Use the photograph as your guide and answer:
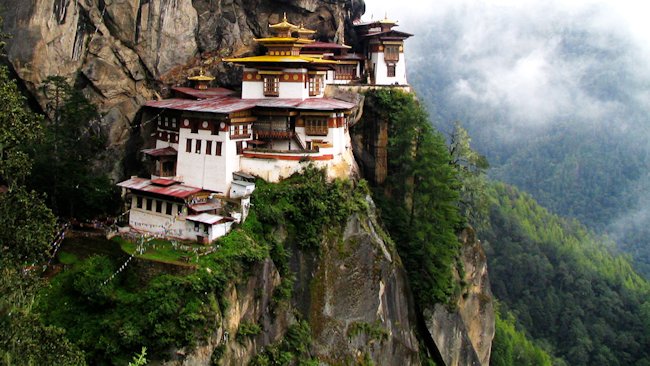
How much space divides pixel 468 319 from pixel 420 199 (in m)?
11.3

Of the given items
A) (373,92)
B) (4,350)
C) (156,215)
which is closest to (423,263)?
(373,92)

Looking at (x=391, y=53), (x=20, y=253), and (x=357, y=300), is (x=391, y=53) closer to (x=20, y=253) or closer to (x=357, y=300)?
(x=357, y=300)

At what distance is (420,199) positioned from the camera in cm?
4444

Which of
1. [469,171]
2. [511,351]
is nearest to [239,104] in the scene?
[469,171]

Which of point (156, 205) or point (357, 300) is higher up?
point (156, 205)

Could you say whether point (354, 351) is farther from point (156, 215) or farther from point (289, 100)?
point (289, 100)

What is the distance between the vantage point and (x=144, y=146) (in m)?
42.0

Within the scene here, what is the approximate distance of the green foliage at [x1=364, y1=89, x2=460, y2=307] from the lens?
4422 cm

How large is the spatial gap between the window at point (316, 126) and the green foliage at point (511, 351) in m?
34.5

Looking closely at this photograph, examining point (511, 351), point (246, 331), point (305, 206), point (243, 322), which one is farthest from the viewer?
point (511, 351)

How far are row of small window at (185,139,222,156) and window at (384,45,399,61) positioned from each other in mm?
20405

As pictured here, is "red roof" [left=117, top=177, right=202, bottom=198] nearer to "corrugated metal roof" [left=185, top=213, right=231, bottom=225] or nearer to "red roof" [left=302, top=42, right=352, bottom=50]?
"corrugated metal roof" [left=185, top=213, right=231, bottom=225]

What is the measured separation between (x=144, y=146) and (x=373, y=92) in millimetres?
16248

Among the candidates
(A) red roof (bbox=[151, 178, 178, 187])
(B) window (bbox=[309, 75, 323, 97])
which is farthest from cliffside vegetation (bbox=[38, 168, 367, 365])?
(B) window (bbox=[309, 75, 323, 97])
